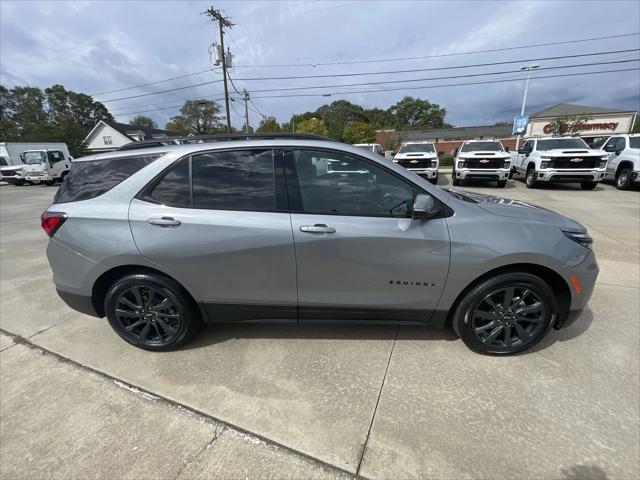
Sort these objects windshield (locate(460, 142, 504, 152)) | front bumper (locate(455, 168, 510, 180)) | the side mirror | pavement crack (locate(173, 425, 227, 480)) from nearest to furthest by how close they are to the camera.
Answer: pavement crack (locate(173, 425, 227, 480)) < the side mirror < front bumper (locate(455, 168, 510, 180)) < windshield (locate(460, 142, 504, 152))

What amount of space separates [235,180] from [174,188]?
0.48m

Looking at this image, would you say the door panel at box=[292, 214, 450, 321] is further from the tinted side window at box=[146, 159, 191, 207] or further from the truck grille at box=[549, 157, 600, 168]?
the truck grille at box=[549, 157, 600, 168]

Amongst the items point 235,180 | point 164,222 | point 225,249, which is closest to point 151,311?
point 164,222

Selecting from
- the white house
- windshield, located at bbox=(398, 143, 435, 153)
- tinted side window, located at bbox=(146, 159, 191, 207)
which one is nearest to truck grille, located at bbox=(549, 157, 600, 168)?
windshield, located at bbox=(398, 143, 435, 153)

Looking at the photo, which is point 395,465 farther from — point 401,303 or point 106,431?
point 106,431

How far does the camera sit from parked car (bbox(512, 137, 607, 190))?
34.7 ft

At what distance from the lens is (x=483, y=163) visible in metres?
11.6

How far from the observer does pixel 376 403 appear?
6.75ft

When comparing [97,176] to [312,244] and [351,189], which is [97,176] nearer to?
[312,244]

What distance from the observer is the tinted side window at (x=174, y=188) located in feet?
7.55

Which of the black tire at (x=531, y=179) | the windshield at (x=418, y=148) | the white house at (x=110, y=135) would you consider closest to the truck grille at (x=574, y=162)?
the black tire at (x=531, y=179)

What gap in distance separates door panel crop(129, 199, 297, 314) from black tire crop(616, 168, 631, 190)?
14.5 meters

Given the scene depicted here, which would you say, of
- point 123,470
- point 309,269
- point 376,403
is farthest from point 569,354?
point 123,470

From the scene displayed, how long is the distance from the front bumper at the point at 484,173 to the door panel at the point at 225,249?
11528mm
